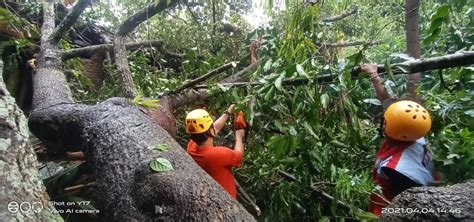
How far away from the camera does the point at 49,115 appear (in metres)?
2.54

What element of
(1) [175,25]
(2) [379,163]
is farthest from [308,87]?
(1) [175,25]

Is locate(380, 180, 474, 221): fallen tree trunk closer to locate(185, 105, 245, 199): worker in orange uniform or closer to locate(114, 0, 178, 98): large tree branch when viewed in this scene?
locate(185, 105, 245, 199): worker in orange uniform

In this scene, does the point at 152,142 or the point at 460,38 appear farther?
the point at 460,38

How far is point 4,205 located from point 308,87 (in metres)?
1.60

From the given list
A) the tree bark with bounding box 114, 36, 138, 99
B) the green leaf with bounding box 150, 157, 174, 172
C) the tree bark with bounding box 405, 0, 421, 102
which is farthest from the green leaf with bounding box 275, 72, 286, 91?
the tree bark with bounding box 114, 36, 138, 99

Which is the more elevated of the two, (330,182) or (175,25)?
(175,25)

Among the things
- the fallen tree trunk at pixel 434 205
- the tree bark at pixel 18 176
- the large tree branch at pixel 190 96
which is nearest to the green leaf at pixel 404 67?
the fallen tree trunk at pixel 434 205

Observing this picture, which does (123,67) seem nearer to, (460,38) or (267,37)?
(267,37)

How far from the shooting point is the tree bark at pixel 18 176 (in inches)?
40.8

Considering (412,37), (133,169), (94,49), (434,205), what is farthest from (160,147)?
(94,49)

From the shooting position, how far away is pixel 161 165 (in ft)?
4.84

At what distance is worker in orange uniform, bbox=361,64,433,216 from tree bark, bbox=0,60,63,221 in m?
1.54

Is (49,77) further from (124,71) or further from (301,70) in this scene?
(301,70)

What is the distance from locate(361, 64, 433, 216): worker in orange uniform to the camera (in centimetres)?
191
